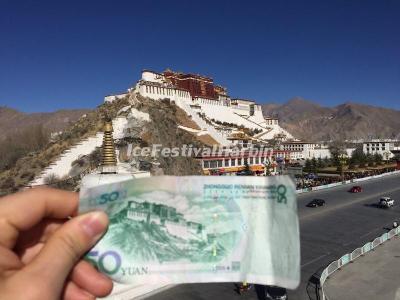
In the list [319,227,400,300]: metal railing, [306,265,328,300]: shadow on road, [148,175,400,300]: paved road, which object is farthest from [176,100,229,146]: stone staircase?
[306,265,328,300]: shadow on road

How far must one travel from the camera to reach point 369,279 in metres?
17.8

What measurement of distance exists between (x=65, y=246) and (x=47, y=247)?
0.42ft

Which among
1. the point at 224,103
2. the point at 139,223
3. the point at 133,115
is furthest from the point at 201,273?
the point at 224,103

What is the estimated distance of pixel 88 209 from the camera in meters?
2.95

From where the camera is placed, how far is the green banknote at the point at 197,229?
2.91 m

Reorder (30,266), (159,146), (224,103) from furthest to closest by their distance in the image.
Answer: (224,103)
(159,146)
(30,266)

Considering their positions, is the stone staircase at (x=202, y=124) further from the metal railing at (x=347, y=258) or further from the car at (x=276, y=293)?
the car at (x=276, y=293)

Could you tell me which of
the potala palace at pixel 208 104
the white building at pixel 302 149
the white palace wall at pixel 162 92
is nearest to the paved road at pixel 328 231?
the potala palace at pixel 208 104

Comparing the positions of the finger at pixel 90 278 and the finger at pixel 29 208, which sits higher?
the finger at pixel 29 208

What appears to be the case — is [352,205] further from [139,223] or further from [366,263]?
[139,223]

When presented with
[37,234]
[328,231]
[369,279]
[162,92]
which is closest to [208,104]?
[162,92]

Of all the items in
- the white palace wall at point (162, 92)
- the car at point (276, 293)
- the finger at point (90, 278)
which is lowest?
the car at point (276, 293)

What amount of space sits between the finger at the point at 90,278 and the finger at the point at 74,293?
0.10 metres

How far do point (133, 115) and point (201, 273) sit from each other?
5107 cm
